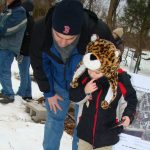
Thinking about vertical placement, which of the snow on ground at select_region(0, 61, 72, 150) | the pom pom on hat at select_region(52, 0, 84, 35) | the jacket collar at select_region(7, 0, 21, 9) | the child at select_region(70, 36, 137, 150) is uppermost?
the pom pom on hat at select_region(52, 0, 84, 35)

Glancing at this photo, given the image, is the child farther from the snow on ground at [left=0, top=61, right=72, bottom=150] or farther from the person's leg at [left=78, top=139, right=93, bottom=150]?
the snow on ground at [left=0, top=61, right=72, bottom=150]

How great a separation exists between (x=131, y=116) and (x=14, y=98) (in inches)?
126

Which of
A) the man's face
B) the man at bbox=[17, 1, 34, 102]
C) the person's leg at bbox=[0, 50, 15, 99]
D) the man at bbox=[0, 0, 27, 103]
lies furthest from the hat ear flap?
the man at bbox=[17, 1, 34, 102]

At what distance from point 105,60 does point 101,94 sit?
0.30 m

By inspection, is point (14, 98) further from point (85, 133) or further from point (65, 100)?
point (85, 133)

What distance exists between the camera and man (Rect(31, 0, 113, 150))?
8.86ft

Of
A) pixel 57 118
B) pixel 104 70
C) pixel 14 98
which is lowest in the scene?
pixel 14 98

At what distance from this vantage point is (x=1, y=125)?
443cm

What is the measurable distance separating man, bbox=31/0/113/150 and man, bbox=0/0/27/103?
7.32ft

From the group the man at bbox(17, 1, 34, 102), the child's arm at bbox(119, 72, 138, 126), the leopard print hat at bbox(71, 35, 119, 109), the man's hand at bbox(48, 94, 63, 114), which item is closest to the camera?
the leopard print hat at bbox(71, 35, 119, 109)

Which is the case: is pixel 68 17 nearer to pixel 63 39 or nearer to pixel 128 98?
pixel 63 39

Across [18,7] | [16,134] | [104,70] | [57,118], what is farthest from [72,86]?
[18,7]

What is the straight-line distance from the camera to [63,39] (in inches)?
108

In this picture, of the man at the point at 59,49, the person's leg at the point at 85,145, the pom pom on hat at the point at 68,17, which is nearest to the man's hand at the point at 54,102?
the man at the point at 59,49
